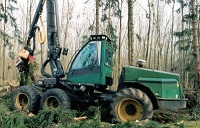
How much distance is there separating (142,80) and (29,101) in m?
3.42

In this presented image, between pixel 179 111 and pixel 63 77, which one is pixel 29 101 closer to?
pixel 63 77

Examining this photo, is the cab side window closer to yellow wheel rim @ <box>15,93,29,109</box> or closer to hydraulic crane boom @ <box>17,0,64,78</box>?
hydraulic crane boom @ <box>17,0,64,78</box>

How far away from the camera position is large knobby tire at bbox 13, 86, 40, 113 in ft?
28.7

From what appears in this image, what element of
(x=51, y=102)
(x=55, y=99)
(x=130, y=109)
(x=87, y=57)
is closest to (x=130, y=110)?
(x=130, y=109)

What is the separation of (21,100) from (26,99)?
16 centimetres

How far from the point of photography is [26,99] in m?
9.18

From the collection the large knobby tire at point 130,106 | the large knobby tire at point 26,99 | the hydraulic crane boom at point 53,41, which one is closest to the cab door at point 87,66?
the hydraulic crane boom at point 53,41

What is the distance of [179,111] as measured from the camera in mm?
9156

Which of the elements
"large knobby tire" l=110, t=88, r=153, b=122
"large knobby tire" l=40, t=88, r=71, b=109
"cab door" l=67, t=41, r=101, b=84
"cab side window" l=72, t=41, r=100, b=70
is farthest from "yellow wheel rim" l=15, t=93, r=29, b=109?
"large knobby tire" l=110, t=88, r=153, b=122

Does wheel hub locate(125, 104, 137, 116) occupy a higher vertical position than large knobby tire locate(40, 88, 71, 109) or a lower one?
lower

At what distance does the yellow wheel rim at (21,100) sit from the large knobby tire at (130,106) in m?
2.92

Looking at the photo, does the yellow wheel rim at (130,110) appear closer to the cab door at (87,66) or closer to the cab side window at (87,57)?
the cab door at (87,66)

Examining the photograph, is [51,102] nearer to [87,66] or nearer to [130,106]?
[87,66]

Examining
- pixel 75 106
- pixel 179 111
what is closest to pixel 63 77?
pixel 75 106
